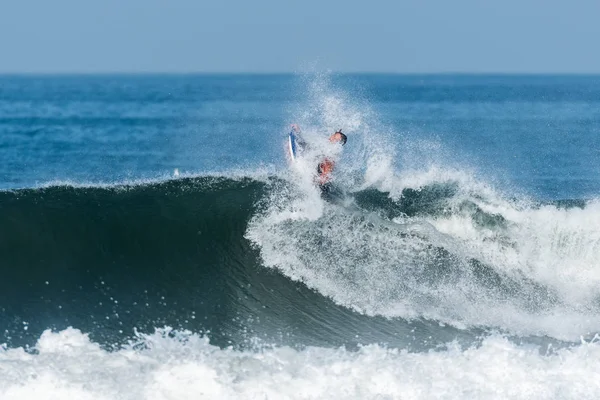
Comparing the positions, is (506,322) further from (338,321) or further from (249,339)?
(249,339)

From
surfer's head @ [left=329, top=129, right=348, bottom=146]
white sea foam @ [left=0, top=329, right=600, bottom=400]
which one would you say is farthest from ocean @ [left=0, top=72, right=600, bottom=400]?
surfer's head @ [left=329, top=129, right=348, bottom=146]

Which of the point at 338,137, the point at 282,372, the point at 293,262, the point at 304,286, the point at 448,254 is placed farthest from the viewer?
the point at 338,137

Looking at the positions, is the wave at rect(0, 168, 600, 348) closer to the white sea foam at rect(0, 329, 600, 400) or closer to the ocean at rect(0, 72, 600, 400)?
the ocean at rect(0, 72, 600, 400)

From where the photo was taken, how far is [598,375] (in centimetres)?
826

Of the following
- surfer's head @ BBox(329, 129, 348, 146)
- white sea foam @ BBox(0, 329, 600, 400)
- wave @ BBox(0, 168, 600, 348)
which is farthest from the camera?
surfer's head @ BBox(329, 129, 348, 146)

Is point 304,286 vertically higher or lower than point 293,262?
lower

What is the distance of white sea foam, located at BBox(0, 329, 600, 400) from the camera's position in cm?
764

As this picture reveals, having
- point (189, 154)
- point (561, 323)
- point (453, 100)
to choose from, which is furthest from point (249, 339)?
point (453, 100)

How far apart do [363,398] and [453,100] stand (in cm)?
4936

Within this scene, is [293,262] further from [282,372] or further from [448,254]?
[282,372]

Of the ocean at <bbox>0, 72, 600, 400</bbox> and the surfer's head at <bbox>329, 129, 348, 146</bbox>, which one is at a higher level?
the surfer's head at <bbox>329, 129, 348, 146</bbox>

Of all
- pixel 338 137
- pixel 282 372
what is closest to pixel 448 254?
pixel 338 137

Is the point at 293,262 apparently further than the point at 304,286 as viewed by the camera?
Yes

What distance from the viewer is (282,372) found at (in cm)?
800
